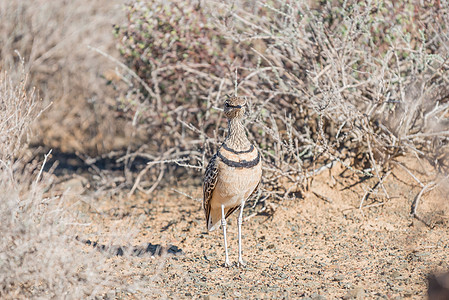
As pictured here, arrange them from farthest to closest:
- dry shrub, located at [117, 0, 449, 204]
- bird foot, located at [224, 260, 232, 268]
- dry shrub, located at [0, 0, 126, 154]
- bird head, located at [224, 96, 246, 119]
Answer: dry shrub, located at [0, 0, 126, 154] → dry shrub, located at [117, 0, 449, 204] → bird foot, located at [224, 260, 232, 268] → bird head, located at [224, 96, 246, 119]

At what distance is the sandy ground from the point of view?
14.5ft

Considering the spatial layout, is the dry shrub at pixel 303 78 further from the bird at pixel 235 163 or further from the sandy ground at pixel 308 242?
the bird at pixel 235 163

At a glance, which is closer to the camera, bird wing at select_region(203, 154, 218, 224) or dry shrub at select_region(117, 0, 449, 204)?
bird wing at select_region(203, 154, 218, 224)

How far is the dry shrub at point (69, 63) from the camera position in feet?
27.5

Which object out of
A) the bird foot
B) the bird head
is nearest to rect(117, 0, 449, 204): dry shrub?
the bird head

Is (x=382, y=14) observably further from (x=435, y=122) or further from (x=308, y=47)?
(x=435, y=122)

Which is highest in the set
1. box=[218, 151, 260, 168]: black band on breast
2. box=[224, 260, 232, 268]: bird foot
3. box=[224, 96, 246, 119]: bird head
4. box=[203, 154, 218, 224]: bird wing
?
box=[224, 96, 246, 119]: bird head

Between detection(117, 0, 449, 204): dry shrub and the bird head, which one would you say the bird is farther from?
detection(117, 0, 449, 204): dry shrub

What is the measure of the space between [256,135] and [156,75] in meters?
1.48

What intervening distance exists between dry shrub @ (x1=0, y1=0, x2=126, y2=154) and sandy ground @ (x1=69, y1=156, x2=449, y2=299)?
2224mm

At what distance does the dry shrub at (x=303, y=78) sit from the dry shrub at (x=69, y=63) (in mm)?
1557

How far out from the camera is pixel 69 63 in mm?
8875

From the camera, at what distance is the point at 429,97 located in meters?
6.07

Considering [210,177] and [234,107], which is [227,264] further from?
[234,107]
